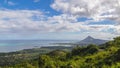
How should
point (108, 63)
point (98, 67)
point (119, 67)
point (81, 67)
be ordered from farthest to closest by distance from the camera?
point (81, 67)
point (108, 63)
point (98, 67)
point (119, 67)

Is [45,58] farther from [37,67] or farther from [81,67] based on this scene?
[81,67]

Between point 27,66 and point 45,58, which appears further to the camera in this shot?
point 45,58

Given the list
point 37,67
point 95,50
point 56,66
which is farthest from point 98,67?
point 95,50

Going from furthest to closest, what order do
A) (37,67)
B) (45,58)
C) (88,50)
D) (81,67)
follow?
(88,50) < (45,58) < (37,67) < (81,67)

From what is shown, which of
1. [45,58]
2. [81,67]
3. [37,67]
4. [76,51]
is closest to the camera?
[81,67]

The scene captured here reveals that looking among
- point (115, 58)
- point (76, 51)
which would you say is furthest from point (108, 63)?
point (76, 51)

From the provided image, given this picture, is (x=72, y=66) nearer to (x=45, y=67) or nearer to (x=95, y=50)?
(x=45, y=67)

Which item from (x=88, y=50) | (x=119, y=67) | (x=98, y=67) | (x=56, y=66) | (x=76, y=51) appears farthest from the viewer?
(x=76, y=51)

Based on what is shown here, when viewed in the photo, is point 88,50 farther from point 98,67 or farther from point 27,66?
point 98,67

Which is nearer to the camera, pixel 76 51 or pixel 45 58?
pixel 45 58
